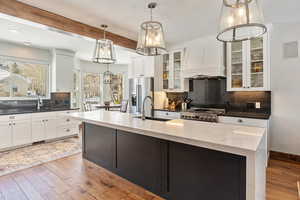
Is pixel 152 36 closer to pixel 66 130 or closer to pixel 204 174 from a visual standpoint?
pixel 204 174

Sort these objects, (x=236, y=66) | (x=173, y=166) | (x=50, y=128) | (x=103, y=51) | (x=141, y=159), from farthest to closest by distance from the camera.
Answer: (x=50, y=128) → (x=236, y=66) → (x=103, y=51) → (x=141, y=159) → (x=173, y=166)

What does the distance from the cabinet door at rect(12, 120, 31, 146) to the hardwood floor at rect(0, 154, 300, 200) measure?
4.70ft

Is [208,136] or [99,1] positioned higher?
[99,1]

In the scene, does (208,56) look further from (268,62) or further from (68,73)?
(68,73)

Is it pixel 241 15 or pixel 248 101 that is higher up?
pixel 241 15

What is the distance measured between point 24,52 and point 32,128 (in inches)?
86.2

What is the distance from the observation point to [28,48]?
4.52 meters

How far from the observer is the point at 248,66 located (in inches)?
128

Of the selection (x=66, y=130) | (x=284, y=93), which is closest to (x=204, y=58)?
(x=284, y=93)

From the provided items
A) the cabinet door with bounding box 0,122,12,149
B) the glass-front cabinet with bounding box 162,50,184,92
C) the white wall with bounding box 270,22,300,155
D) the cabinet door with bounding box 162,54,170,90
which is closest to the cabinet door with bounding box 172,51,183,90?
the glass-front cabinet with bounding box 162,50,184,92

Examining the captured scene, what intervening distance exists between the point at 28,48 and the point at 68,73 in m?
1.20

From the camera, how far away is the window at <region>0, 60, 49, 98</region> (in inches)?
165

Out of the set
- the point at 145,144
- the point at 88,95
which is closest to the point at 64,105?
the point at 88,95

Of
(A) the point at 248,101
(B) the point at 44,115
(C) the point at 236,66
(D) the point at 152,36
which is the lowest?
(B) the point at 44,115
